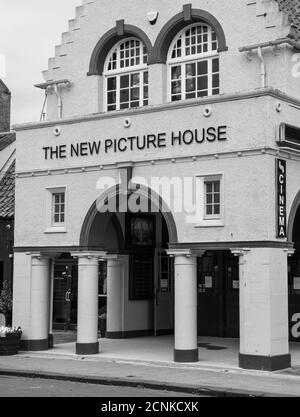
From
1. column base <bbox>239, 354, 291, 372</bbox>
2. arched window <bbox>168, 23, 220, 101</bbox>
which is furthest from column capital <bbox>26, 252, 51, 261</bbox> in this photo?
column base <bbox>239, 354, 291, 372</bbox>

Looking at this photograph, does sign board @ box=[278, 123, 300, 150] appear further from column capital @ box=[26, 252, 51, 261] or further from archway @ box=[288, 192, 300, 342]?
column capital @ box=[26, 252, 51, 261]

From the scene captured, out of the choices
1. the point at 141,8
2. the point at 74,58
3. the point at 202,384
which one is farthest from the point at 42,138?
the point at 202,384

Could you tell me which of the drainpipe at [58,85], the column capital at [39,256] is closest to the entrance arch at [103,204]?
the column capital at [39,256]

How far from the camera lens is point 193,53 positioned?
749 inches

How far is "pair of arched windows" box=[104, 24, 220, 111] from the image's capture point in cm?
1880

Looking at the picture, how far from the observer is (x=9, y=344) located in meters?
19.1

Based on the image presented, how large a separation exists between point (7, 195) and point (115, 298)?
5747 mm

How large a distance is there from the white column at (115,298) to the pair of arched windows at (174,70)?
4498mm

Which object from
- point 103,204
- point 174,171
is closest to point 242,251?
point 174,171

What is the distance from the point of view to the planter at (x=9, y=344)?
1900cm

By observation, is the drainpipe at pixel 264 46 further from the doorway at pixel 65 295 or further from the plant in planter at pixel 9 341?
the doorway at pixel 65 295

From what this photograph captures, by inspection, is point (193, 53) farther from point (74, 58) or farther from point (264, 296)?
point (264, 296)

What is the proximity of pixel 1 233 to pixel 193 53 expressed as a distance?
889cm

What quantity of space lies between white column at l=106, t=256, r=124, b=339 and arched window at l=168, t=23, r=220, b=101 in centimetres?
536
